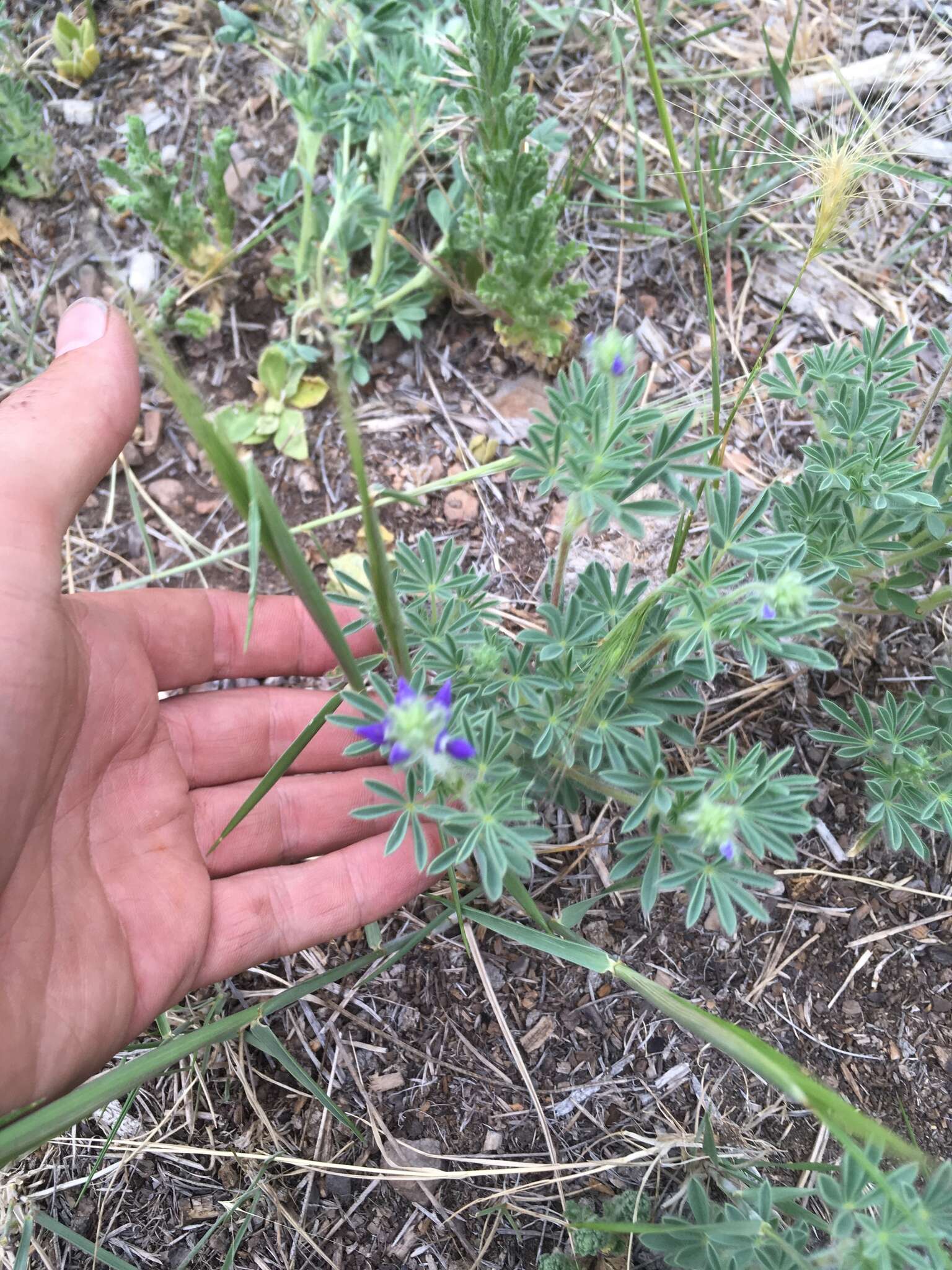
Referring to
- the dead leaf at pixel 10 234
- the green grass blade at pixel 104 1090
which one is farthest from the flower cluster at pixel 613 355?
the dead leaf at pixel 10 234

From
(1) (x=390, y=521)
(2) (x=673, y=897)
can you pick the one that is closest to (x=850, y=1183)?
(2) (x=673, y=897)

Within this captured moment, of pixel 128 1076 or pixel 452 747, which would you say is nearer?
pixel 452 747

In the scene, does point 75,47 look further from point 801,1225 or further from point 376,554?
point 801,1225

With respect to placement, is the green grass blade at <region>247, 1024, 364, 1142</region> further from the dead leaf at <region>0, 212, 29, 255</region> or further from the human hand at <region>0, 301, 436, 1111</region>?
the dead leaf at <region>0, 212, 29, 255</region>

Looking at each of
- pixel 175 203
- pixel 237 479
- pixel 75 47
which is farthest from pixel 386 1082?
pixel 75 47

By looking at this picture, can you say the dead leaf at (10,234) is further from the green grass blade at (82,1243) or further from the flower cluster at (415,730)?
the green grass blade at (82,1243)

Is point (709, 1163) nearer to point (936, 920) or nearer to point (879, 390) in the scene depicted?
point (936, 920)
